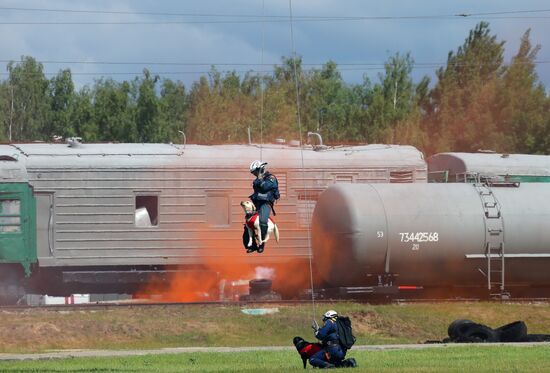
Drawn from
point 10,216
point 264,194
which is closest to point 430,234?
point 10,216

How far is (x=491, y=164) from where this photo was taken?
38.3 m

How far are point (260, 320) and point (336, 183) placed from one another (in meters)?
6.98

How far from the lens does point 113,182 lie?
35875mm

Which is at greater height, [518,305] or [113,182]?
[113,182]

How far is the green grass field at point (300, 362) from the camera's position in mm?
20984

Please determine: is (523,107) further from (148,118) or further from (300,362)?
(300,362)

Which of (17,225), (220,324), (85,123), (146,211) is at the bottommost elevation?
(220,324)

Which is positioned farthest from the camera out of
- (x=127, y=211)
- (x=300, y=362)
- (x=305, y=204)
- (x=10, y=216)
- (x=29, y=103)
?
(x=29, y=103)

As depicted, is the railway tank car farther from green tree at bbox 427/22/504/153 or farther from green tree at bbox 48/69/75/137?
green tree at bbox 48/69/75/137

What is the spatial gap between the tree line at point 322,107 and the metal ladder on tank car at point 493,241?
109 ft

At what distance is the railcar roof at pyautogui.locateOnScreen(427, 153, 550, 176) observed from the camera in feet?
125

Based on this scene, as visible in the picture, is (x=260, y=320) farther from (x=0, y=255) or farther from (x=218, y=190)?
(x=0, y=255)

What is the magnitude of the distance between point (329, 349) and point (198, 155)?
649 inches

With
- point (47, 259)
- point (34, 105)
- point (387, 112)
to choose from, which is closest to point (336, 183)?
point (47, 259)
